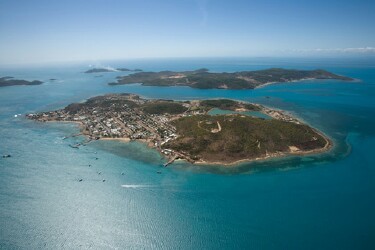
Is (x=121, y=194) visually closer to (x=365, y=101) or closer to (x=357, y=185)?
(x=357, y=185)

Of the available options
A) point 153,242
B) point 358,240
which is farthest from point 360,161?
point 153,242

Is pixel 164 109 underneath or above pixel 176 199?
above

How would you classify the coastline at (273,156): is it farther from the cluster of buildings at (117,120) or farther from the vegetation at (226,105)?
the vegetation at (226,105)

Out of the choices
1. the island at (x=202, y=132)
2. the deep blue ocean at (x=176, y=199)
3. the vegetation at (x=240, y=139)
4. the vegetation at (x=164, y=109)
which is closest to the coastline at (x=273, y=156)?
the island at (x=202, y=132)

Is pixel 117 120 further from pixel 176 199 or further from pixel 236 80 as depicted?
pixel 236 80

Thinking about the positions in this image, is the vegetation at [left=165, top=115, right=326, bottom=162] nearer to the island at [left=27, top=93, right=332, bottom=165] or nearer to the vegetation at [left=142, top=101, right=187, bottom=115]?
the island at [left=27, top=93, right=332, bottom=165]

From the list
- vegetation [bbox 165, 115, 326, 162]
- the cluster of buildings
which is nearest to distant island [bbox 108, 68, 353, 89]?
the cluster of buildings

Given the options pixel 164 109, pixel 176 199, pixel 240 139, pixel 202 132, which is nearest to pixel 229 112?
pixel 164 109
